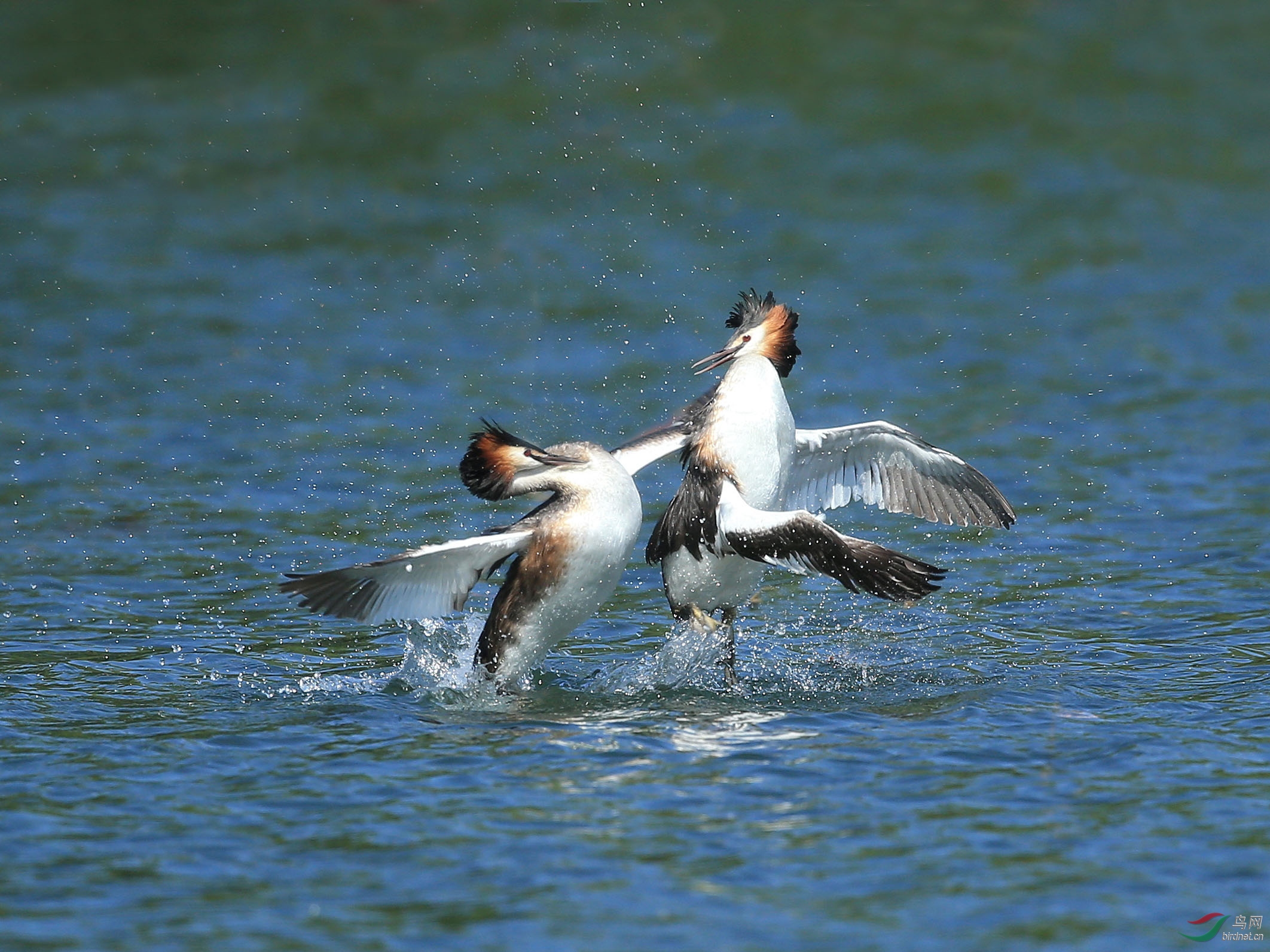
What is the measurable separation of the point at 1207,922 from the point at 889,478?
4.92 m

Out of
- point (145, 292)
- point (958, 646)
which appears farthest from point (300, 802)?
point (145, 292)

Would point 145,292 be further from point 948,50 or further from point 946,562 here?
point 948,50

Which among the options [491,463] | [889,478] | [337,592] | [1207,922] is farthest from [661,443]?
[1207,922]

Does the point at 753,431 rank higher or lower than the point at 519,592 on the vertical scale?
higher

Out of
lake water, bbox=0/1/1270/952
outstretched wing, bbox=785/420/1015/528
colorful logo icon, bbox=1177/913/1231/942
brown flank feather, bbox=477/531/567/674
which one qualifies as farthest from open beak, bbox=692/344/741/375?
colorful logo icon, bbox=1177/913/1231/942

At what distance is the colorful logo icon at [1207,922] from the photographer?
19.6 feet

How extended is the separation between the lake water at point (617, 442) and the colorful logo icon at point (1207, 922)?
0.34 feet

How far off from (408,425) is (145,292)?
5.17m

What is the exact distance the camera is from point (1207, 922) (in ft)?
19.9

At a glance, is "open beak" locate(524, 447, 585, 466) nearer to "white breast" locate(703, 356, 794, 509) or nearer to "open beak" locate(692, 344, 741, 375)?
"white breast" locate(703, 356, 794, 509)

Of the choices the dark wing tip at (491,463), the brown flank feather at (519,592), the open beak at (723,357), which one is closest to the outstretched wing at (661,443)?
the open beak at (723,357)

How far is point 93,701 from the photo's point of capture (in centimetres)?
884

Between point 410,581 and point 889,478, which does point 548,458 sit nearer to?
point 410,581

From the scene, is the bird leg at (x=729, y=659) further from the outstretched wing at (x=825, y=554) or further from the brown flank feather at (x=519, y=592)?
the brown flank feather at (x=519, y=592)
